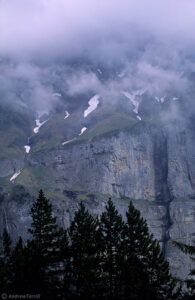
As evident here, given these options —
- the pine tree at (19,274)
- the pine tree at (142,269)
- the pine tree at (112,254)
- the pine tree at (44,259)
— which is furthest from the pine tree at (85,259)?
the pine tree at (19,274)

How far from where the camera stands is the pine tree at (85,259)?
50500mm

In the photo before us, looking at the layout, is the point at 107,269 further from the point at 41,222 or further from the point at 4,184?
the point at 4,184

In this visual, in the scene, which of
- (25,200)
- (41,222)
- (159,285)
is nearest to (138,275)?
(159,285)

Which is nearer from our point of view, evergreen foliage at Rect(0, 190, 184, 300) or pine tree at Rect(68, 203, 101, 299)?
evergreen foliage at Rect(0, 190, 184, 300)

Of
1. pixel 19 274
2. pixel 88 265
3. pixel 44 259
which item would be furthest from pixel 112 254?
pixel 19 274

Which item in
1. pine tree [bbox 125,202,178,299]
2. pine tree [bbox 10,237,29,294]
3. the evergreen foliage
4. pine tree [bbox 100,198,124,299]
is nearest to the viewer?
pine tree [bbox 10,237,29,294]

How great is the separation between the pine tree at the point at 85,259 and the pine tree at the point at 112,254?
1.29 metres

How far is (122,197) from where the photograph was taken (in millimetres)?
193000

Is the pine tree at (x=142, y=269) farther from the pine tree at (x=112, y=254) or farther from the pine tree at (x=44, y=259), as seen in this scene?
the pine tree at (x=44, y=259)

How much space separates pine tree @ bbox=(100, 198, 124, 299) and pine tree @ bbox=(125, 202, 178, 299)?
1.35 meters

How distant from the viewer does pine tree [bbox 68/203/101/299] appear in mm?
50500

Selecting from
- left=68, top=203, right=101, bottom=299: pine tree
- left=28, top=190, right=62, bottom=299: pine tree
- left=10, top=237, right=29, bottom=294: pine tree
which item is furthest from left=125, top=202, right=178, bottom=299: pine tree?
left=10, top=237, right=29, bottom=294: pine tree

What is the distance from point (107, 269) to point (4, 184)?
458 feet

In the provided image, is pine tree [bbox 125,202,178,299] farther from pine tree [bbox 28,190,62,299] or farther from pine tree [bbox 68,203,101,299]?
pine tree [bbox 28,190,62,299]
